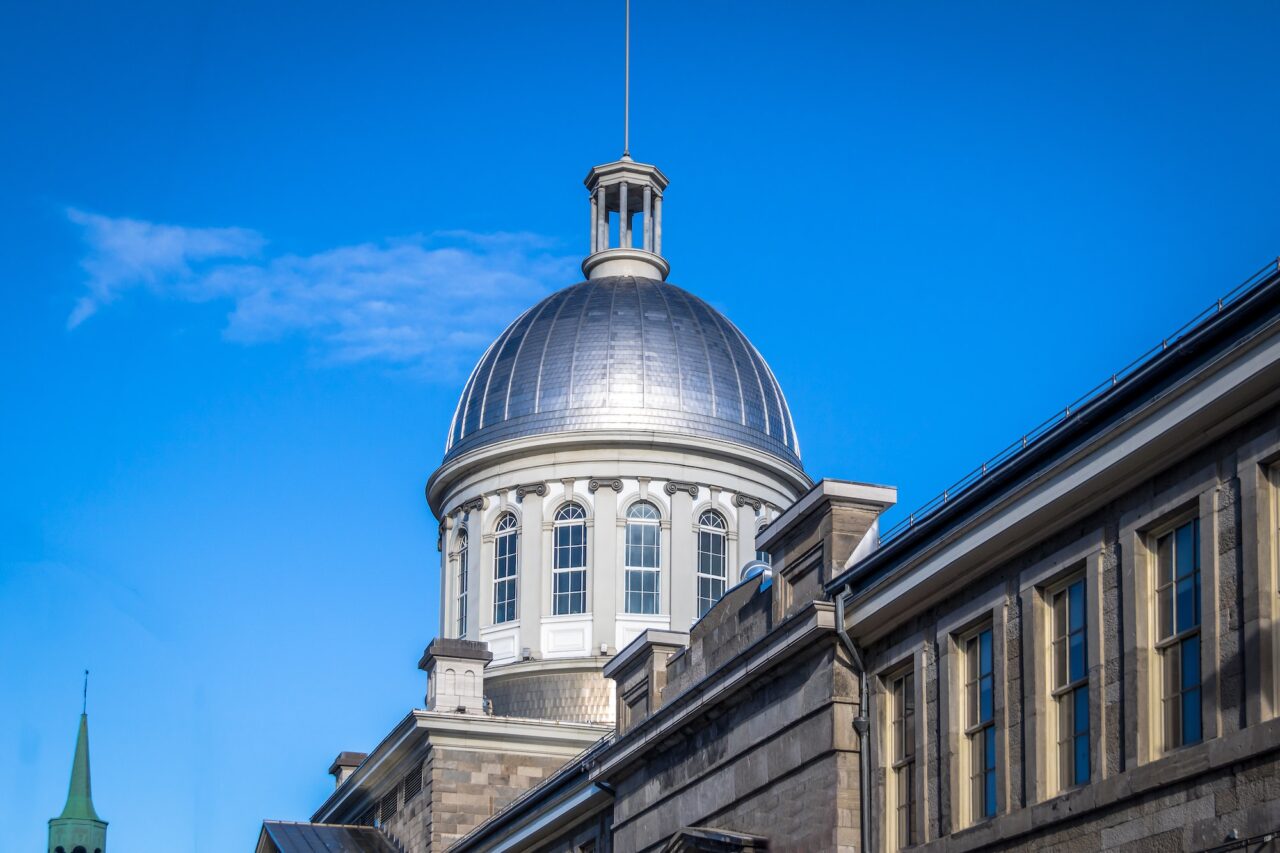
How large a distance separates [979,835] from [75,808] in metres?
139

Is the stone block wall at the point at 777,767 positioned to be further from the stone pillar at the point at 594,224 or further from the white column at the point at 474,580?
the stone pillar at the point at 594,224

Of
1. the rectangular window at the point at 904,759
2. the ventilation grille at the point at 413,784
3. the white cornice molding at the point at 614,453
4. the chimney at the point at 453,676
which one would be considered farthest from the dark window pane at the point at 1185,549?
the white cornice molding at the point at 614,453

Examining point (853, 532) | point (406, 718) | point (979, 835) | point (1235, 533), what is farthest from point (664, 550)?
point (1235, 533)

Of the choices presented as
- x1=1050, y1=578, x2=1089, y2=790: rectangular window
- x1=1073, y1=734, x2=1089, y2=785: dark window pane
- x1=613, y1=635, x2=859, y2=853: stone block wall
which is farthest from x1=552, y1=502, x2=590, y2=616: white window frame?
x1=1073, y1=734, x2=1089, y2=785: dark window pane

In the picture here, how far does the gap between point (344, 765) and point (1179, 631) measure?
33.8 metres

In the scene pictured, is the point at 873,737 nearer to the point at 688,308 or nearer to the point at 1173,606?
the point at 1173,606

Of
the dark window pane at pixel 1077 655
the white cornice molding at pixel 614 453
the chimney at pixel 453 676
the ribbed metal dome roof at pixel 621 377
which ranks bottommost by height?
the dark window pane at pixel 1077 655

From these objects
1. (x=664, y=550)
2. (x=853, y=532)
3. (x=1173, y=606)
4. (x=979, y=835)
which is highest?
(x=664, y=550)

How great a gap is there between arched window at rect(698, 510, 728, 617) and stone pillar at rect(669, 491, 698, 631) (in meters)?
0.25

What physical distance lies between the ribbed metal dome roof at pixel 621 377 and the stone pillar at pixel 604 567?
5.56 ft

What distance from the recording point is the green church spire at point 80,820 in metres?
150

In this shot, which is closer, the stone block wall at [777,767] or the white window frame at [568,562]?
the stone block wall at [777,767]

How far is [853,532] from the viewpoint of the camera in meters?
24.9

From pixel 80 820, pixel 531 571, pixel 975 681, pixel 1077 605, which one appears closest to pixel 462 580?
pixel 531 571
